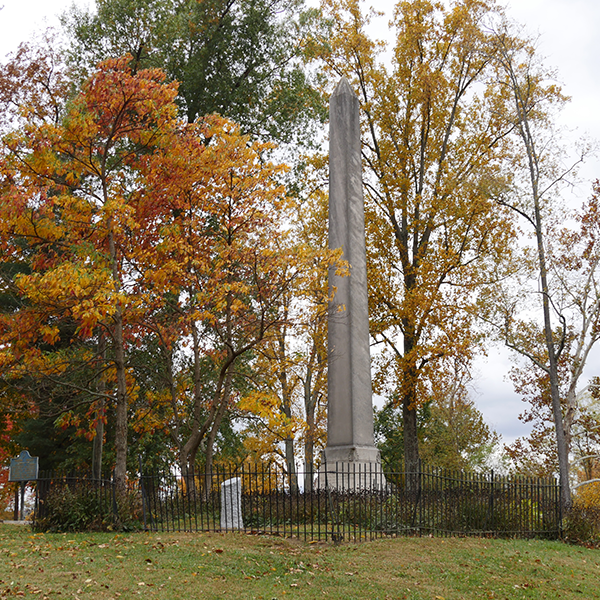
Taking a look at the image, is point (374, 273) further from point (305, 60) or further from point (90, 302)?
point (90, 302)

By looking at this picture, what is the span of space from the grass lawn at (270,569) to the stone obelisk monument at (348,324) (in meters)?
3.08

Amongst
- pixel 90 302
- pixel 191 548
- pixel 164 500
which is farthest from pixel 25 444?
pixel 191 548

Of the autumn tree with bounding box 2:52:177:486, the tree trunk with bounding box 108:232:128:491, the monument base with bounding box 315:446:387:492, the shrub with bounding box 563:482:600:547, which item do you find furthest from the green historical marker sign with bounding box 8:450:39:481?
the shrub with bounding box 563:482:600:547

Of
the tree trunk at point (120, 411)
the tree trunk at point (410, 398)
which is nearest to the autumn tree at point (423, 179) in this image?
the tree trunk at point (410, 398)

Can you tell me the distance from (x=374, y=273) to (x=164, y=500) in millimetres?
10338

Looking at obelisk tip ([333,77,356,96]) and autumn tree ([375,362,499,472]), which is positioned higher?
obelisk tip ([333,77,356,96])

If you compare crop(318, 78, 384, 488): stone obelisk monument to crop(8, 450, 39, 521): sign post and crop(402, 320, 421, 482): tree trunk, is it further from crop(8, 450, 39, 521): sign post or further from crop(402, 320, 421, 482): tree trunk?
crop(8, 450, 39, 521): sign post

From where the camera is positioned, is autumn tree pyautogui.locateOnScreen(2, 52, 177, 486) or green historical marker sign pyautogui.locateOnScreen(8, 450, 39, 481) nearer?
autumn tree pyautogui.locateOnScreen(2, 52, 177, 486)

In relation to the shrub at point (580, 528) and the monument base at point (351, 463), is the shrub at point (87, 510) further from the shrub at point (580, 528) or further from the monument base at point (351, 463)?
the shrub at point (580, 528)

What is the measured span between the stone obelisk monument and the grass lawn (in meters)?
3.08

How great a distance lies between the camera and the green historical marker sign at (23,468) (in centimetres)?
1517

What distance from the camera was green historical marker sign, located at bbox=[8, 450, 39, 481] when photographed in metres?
15.2

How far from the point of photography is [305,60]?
22.2 meters

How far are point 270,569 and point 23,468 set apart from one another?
30.7ft
